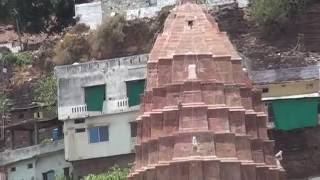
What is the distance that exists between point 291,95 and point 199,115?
1969 centimetres

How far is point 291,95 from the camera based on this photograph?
114 ft

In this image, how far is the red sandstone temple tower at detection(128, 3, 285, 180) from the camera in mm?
15367

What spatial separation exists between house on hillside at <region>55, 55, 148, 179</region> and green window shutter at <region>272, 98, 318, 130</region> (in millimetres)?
5654

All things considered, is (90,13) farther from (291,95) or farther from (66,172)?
(291,95)

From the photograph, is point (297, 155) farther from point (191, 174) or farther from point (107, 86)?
point (191, 174)

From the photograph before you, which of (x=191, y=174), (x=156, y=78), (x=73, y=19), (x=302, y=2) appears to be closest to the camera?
(x=191, y=174)

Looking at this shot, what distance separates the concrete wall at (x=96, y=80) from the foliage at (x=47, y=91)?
3025 mm

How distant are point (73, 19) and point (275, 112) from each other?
1700 cm

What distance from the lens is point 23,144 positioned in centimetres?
4122

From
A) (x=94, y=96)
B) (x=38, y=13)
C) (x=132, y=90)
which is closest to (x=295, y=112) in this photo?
(x=132, y=90)

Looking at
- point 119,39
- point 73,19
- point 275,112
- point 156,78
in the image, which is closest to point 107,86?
point 119,39

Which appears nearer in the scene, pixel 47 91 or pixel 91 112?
pixel 91 112

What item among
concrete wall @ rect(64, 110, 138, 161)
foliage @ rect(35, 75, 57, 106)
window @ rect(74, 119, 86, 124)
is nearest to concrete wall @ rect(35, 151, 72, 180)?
concrete wall @ rect(64, 110, 138, 161)

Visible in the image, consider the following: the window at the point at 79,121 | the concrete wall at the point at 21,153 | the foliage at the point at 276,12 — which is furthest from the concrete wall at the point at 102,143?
the foliage at the point at 276,12
